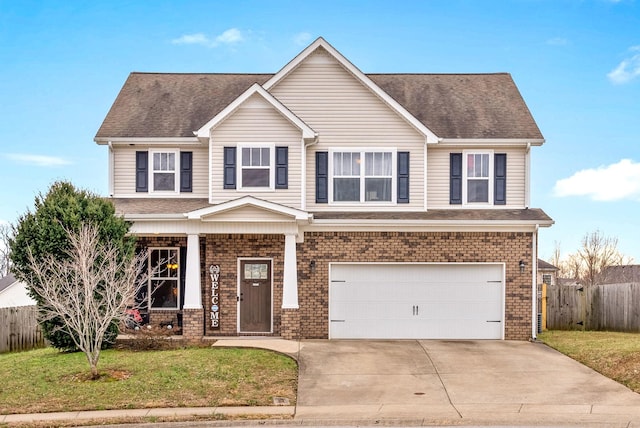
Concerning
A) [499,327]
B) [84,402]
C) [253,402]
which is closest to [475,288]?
[499,327]

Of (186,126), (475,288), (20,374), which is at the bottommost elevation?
(20,374)

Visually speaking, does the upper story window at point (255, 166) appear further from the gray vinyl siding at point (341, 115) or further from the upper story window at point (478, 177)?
the upper story window at point (478, 177)

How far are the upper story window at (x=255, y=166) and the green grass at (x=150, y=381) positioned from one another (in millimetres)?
5051

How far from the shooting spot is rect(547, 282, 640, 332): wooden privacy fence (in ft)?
76.0

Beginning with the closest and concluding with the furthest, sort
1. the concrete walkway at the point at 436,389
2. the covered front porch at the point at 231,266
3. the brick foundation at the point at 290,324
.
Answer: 1. the concrete walkway at the point at 436,389
2. the covered front porch at the point at 231,266
3. the brick foundation at the point at 290,324

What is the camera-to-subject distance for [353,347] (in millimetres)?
16703

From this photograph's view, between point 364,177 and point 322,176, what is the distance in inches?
49.7

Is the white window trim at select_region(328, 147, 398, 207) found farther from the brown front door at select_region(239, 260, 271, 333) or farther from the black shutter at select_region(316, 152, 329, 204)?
the brown front door at select_region(239, 260, 271, 333)

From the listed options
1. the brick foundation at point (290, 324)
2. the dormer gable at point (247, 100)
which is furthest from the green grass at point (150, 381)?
the dormer gable at point (247, 100)

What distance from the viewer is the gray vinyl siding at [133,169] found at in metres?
19.2

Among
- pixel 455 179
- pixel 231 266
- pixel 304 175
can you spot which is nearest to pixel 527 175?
pixel 455 179

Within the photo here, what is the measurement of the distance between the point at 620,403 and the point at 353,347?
6.97 meters

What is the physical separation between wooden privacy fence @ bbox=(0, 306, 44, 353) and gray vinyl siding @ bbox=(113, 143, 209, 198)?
4962 millimetres

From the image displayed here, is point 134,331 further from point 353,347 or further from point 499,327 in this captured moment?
point 499,327
